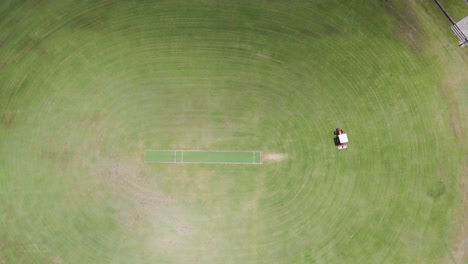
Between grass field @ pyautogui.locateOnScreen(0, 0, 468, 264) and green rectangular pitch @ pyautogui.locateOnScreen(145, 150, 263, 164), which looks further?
green rectangular pitch @ pyautogui.locateOnScreen(145, 150, 263, 164)

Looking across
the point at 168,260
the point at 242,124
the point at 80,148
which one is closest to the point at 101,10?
the point at 80,148

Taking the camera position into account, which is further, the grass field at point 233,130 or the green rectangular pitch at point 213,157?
the green rectangular pitch at point 213,157

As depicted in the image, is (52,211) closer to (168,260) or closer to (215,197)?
(168,260)

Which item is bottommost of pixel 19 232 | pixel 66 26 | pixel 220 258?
pixel 220 258

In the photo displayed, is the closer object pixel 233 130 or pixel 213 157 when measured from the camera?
pixel 213 157

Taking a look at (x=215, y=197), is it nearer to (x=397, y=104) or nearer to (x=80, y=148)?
(x=80, y=148)

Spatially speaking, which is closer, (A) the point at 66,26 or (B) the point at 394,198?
(B) the point at 394,198

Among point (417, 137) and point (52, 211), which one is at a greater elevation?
point (417, 137)

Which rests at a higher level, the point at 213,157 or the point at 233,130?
the point at 233,130
